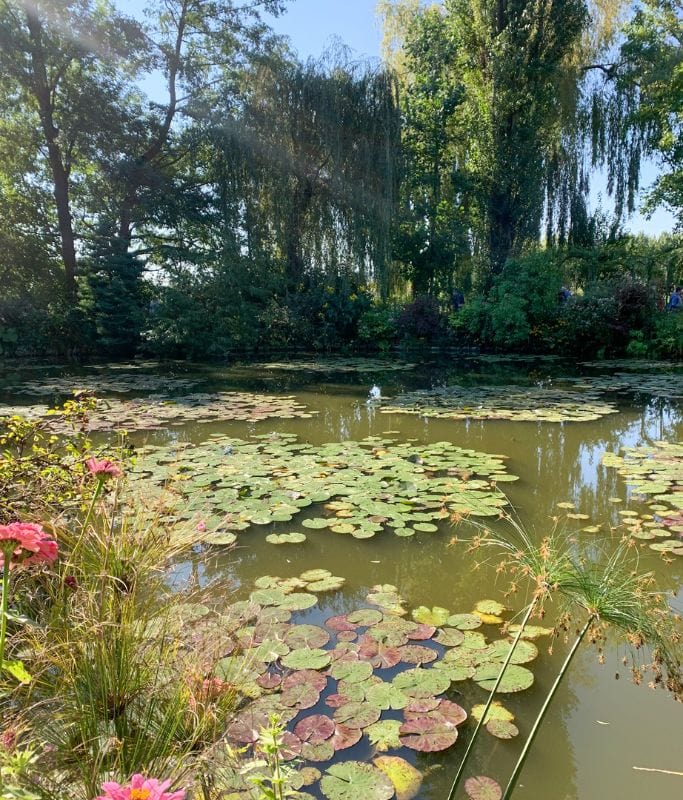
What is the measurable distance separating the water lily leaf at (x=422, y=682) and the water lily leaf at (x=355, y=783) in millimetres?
342

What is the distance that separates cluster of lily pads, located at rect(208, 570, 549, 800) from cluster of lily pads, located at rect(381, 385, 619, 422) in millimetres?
3975

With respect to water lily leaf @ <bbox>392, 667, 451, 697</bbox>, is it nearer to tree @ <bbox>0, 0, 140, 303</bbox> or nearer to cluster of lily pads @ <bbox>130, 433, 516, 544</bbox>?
cluster of lily pads @ <bbox>130, 433, 516, 544</bbox>

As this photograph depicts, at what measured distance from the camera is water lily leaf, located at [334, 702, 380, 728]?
1648mm

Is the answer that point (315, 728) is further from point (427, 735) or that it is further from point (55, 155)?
point (55, 155)

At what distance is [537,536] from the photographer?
3.03 metres

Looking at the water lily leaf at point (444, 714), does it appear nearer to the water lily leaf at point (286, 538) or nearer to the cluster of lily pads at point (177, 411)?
the water lily leaf at point (286, 538)

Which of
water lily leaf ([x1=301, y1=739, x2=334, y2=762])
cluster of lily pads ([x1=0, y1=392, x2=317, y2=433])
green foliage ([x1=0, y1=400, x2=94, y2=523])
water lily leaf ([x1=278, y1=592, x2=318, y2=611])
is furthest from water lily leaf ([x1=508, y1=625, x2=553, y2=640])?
cluster of lily pads ([x1=0, y1=392, x2=317, y2=433])

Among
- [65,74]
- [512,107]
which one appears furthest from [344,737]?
[65,74]

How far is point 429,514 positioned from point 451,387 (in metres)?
5.16

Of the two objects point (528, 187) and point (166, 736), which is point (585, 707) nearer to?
point (166, 736)

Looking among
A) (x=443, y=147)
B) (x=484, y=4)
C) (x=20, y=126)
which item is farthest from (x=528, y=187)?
(x=20, y=126)

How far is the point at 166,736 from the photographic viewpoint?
1.21 m

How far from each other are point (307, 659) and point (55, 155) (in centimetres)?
1447

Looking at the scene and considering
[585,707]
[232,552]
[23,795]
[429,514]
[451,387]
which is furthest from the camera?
[451,387]
